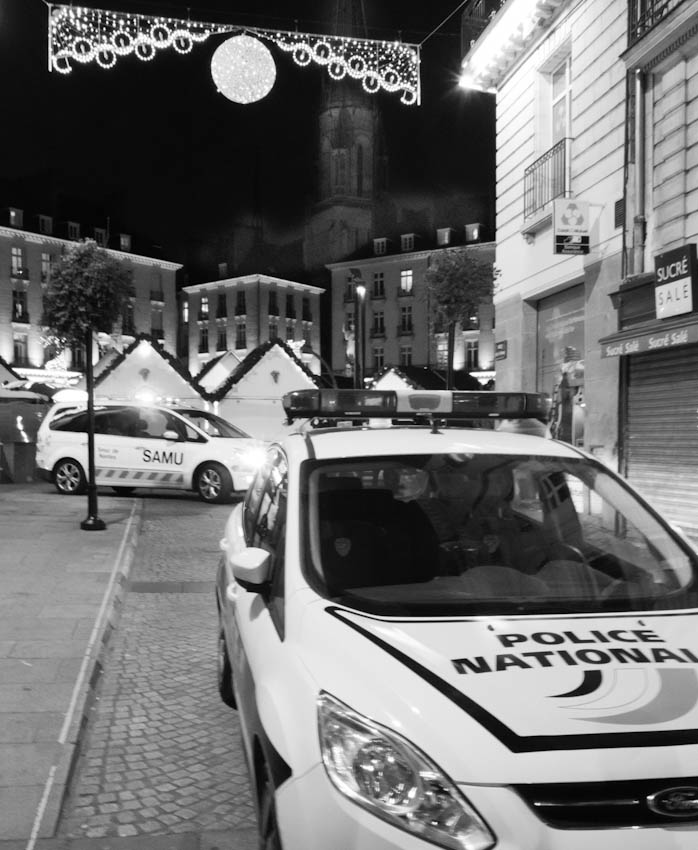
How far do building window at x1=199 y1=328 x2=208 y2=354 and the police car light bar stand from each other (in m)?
80.4

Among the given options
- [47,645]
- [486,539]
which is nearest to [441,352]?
[47,645]

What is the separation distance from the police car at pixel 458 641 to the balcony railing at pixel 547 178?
32.9ft

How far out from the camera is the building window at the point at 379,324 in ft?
247

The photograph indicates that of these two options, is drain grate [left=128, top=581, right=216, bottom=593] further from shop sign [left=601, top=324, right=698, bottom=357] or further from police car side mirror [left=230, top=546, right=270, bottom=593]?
shop sign [left=601, top=324, right=698, bottom=357]

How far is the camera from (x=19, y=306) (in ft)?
213

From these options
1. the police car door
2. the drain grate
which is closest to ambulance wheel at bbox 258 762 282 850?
the police car door

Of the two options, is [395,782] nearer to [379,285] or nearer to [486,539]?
[486,539]

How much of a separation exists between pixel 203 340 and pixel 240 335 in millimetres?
5088

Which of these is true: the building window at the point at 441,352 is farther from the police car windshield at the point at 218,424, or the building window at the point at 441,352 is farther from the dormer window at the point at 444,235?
the police car windshield at the point at 218,424

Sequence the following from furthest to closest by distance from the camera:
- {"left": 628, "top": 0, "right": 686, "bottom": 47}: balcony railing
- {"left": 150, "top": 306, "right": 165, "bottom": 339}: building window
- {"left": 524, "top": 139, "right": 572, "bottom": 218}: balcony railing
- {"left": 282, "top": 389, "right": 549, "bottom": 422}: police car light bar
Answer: {"left": 150, "top": 306, "right": 165, "bottom": 339}: building window → {"left": 524, "top": 139, "right": 572, "bottom": 218}: balcony railing → {"left": 628, "top": 0, "right": 686, "bottom": 47}: balcony railing → {"left": 282, "top": 389, "right": 549, "bottom": 422}: police car light bar

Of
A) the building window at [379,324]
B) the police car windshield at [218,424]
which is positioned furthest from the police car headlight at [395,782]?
the building window at [379,324]

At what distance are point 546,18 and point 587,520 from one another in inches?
481

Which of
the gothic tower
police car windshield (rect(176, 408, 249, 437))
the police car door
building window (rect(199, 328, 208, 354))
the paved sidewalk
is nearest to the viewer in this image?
the police car door

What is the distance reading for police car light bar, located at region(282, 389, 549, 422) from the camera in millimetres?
4008
